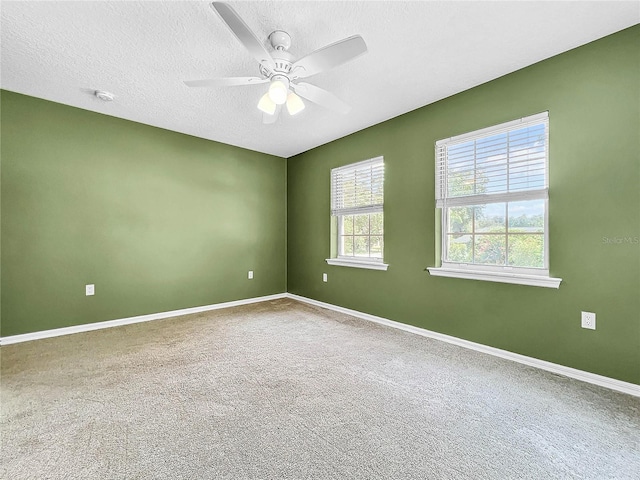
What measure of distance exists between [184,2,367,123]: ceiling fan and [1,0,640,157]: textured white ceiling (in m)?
0.22

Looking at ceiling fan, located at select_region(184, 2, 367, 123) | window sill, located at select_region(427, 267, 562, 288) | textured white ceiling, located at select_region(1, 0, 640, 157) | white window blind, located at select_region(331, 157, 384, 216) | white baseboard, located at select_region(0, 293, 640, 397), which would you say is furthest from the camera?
white window blind, located at select_region(331, 157, 384, 216)

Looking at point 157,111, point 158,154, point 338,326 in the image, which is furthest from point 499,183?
point 158,154

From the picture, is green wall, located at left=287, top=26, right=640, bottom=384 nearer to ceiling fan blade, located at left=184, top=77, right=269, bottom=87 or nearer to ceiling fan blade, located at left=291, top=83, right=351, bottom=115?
ceiling fan blade, located at left=291, top=83, right=351, bottom=115

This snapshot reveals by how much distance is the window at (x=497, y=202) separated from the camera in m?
2.44

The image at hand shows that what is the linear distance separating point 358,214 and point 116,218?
306 cm

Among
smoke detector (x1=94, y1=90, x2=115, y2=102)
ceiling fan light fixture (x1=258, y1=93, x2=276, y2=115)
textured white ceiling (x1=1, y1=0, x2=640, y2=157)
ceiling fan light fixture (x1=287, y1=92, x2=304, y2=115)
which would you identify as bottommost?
ceiling fan light fixture (x1=258, y1=93, x2=276, y2=115)

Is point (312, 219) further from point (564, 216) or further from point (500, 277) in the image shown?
point (564, 216)

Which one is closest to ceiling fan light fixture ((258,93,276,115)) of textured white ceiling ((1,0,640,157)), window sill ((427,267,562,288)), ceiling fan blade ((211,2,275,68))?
ceiling fan blade ((211,2,275,68))

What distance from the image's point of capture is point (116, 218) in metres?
3.51

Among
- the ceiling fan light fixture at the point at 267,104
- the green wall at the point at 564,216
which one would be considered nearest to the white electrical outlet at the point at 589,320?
the green wall at the point at 564,216

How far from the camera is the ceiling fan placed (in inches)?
62.4

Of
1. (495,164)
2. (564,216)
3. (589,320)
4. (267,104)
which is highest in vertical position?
(267,104)

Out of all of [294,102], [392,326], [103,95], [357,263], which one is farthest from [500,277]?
[103,95]

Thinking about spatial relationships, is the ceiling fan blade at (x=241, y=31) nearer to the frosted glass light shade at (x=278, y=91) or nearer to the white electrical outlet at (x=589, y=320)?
the frosted glass light shade at (x=278, y=91)
